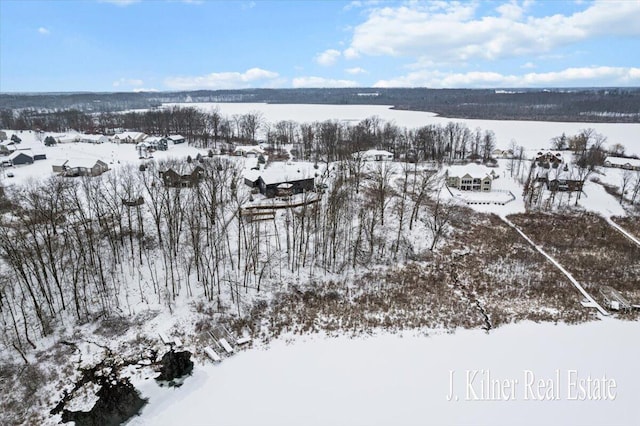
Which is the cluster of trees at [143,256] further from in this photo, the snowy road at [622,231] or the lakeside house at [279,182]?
the snowy road at [622,231]

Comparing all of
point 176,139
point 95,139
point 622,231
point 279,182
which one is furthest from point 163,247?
point 95,139

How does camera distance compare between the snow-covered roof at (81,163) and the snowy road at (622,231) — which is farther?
the snow-covered roof at (81,163)

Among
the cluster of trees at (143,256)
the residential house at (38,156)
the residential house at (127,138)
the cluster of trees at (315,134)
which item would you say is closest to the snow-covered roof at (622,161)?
the cluster of trees at (315,134)

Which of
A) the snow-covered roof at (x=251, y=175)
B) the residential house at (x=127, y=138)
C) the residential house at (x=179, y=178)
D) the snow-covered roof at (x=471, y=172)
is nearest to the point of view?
the residential house at (x=179, y=178)

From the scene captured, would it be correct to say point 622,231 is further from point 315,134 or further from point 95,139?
point 95,139

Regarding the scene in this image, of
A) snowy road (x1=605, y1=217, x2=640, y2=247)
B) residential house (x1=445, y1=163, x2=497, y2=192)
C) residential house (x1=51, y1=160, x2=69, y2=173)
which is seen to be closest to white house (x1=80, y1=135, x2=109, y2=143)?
residential house (x1=51, y1=160, x2=69, y2=173)

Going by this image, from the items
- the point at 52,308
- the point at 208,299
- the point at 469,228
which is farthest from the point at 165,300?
the point at 469,228

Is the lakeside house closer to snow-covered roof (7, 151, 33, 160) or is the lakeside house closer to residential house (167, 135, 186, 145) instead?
snow-covered roof (7, 151, 33, 160)

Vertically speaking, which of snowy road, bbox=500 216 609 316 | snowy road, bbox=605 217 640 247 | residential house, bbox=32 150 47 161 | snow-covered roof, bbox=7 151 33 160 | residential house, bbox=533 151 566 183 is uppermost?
snow-covered roof, bbox=7 151 33 160
